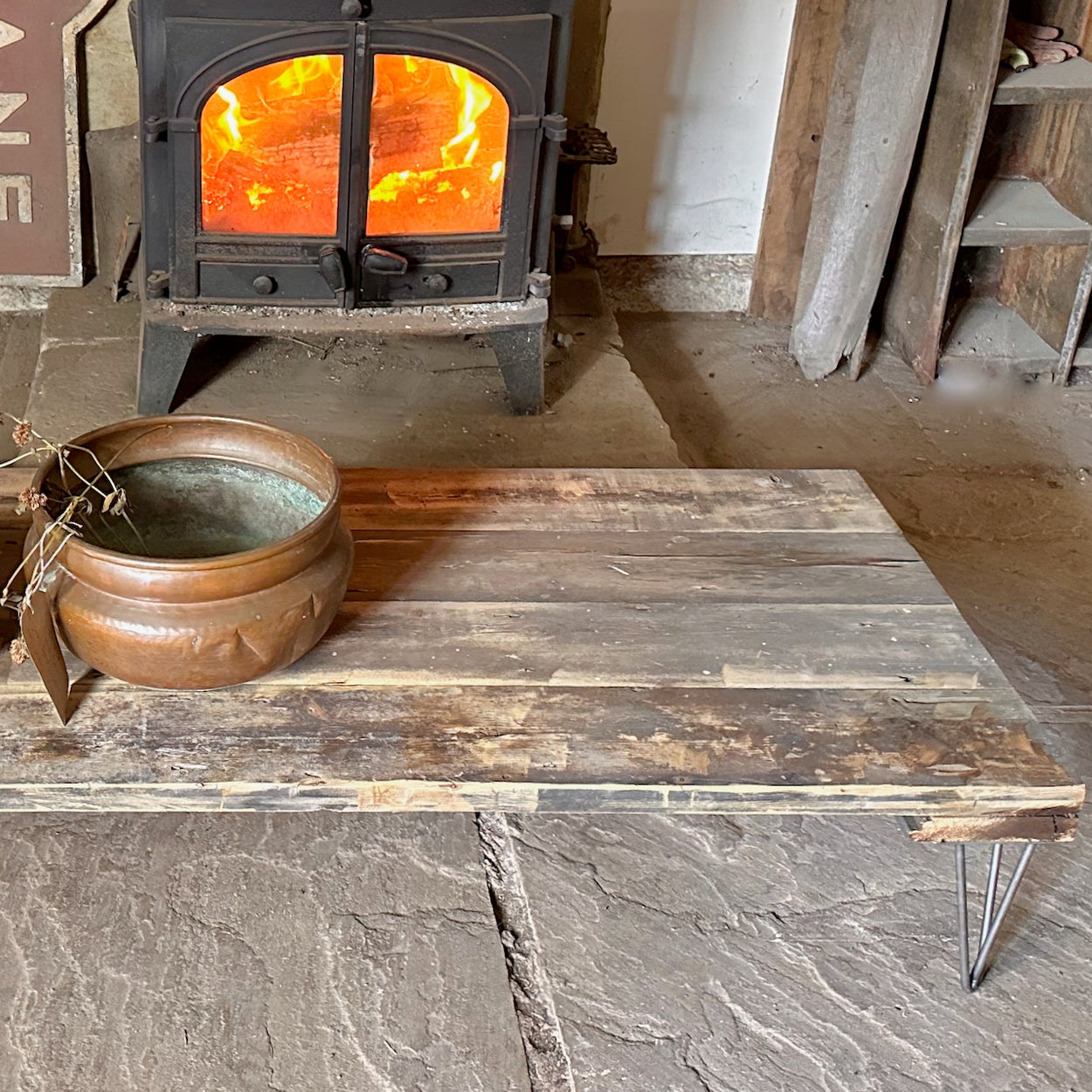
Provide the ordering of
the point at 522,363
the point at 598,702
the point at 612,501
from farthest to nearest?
the point at 522,363
the point at 612,501
the point at 598,702

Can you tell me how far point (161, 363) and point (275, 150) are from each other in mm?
402

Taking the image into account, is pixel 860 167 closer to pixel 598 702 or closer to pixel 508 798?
pixel 598 702

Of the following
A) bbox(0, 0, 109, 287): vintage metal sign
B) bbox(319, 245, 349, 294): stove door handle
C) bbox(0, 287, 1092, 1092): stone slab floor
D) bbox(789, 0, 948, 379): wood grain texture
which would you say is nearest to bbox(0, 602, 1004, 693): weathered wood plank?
bbox(0, 287, 1092, 1092): stone slab floor

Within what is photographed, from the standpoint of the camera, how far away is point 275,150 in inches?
80.8

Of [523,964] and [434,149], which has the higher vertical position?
[434,149]

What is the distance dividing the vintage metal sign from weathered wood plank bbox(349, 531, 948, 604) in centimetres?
144

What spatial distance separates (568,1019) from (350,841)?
1.16 feet

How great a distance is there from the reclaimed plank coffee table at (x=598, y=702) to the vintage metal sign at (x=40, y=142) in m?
1.32

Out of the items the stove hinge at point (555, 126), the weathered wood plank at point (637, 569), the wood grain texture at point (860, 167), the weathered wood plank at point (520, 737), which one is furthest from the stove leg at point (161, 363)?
the wood grain texture at point (860, 167)

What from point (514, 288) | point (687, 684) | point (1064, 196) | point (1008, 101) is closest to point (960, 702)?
point (687, 684)

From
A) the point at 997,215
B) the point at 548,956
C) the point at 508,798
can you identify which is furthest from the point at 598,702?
the point at 997,215

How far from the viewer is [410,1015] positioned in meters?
1.37

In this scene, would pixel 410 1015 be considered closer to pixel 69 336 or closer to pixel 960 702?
pixel 960 702

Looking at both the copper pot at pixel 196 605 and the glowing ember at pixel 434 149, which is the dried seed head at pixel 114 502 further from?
the glowing ember at pixel 434 149
